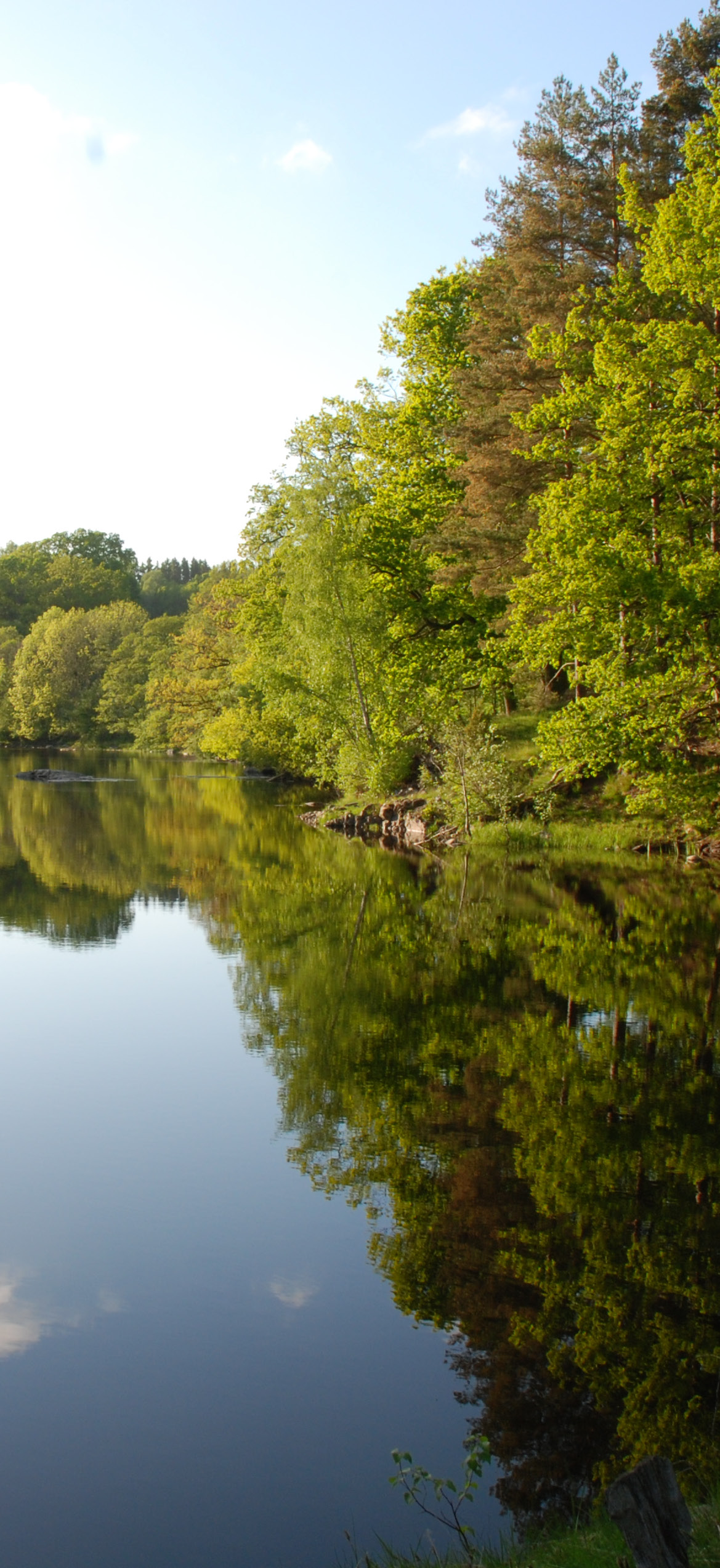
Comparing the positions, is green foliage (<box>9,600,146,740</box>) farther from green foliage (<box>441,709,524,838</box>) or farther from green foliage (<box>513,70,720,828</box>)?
green foliage (<box>513,70,720,828</box>)

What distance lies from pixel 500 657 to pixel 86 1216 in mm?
27516

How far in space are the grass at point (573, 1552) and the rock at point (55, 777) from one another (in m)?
51.7

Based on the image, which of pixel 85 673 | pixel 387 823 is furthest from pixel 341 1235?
pixel 85 673

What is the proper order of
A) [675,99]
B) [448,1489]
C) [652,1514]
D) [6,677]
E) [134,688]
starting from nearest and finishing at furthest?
1. [652,1514]
2. [448,1489]
3. [675,99]
4. [134,688]
5. [6,677]

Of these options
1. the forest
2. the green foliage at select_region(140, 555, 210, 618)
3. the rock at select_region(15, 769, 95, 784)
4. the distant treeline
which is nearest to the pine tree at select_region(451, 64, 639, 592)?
the forest

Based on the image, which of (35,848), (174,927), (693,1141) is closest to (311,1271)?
(693,1141)

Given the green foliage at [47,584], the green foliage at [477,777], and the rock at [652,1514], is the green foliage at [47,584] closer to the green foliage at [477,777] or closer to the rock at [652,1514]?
the green foliage at [477,777]

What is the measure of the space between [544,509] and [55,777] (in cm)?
3875

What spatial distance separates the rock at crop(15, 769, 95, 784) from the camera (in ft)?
182

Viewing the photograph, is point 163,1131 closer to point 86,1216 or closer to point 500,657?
point 86,1216

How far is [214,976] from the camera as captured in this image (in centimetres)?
1573

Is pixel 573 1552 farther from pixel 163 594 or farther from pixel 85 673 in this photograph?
pixel 163 594

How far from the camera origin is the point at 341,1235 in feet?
25.4

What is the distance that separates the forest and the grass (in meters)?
19.6
